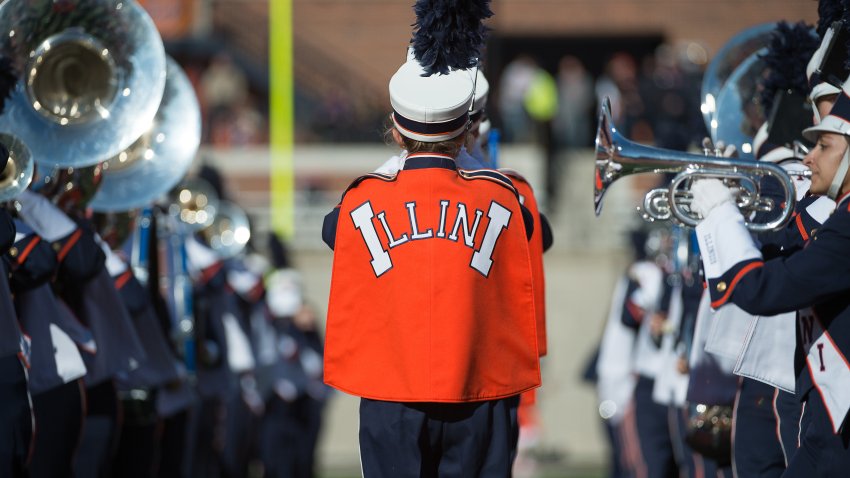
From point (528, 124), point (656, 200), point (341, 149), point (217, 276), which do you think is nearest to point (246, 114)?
point (341, 149)

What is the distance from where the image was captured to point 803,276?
3.86m

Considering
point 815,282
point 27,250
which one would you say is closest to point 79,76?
point 27,250

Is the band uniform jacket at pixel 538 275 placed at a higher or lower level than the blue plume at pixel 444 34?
lower

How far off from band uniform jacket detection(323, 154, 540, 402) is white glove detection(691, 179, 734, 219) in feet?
1.87

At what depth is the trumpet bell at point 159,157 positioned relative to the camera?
21.7 feet

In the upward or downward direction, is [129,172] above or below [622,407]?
above

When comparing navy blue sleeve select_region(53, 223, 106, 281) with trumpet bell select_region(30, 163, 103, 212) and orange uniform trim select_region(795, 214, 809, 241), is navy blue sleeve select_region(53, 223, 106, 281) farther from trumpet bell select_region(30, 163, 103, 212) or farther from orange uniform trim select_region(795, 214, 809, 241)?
orange uniform trim select_region(795, 214, 809, 241)

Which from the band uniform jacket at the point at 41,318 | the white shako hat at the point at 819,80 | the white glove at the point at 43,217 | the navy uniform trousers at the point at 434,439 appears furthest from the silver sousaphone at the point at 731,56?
the band uniform jacket at the point at 41,318

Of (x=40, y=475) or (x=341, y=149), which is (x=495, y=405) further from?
(x=341, y=149)

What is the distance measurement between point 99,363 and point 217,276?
9.60ft

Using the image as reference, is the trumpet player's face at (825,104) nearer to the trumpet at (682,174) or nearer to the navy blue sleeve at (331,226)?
the trumpet at (682,174)

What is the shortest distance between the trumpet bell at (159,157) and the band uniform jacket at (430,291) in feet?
8.25

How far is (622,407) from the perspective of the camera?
911 cm

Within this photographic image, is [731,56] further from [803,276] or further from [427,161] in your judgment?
[803,276]
